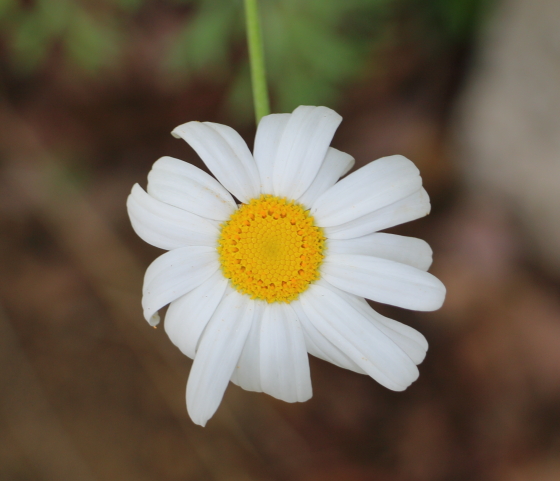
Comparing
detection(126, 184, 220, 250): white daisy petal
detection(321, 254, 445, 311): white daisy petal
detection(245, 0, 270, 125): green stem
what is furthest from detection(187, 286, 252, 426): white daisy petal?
detection(245, 0, 270, 125): green stem

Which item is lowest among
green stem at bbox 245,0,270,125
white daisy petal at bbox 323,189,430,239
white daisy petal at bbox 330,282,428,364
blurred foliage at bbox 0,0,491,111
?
white daisy petal at bbox 330,282,428,364

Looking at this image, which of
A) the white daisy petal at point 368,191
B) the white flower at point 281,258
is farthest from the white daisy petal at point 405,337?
the white daisy petal at point 368,191

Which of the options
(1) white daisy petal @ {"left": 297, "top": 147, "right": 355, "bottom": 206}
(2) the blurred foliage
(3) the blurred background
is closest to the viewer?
(1) white daisy petal @ {"left": 297, "top": 147, "right": 355, "bottom": 206}

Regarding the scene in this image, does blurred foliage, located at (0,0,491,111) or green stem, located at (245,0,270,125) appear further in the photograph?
blurred foliage, located at (0,0,491,111)

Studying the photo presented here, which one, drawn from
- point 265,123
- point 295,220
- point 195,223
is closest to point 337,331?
point 295,220

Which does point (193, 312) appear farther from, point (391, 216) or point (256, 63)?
point (256, 63)

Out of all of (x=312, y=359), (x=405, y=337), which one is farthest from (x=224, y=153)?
(x=312, y=359)

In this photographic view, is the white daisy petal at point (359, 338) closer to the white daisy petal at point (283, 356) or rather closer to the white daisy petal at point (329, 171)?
the white daisy petal at point (283, 356)

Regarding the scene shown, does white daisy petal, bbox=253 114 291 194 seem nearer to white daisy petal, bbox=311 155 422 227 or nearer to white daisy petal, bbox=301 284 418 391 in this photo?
white daisy petal, bbox=311 155 422 227
